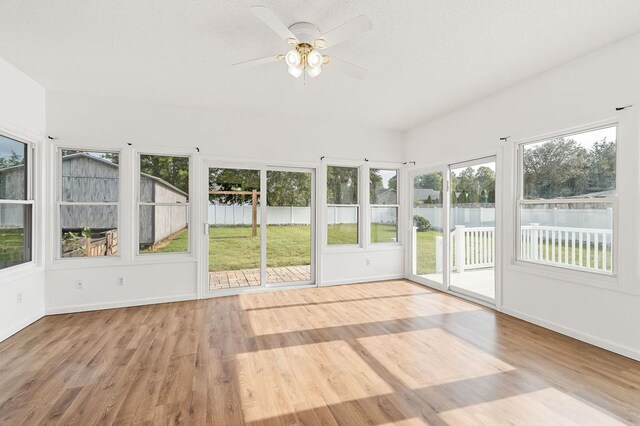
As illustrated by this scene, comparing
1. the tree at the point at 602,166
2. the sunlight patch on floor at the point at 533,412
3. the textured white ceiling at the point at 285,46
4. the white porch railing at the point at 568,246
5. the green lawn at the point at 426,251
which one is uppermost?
the textured white ceiling at the point at 285,46

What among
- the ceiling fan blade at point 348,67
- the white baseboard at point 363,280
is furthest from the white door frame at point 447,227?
the ceiling fan blade at point 348,67

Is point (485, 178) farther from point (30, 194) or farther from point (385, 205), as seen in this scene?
point (30, 194)

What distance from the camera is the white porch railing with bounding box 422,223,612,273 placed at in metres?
3.05

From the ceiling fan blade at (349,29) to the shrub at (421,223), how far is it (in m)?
3.91

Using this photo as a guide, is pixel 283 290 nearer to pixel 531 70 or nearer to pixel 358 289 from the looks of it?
pixel 358 289

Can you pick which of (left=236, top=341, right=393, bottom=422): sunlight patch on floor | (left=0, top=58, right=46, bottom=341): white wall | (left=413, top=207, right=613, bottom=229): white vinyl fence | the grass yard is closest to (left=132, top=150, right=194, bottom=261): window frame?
(left=0, top=58, right=46, bottom=341): white wall

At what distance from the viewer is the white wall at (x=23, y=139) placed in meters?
3.15

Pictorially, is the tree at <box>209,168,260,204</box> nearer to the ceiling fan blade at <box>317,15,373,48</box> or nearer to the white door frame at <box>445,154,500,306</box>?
the ceiling fan blade at <box>317,15,373,48</box>

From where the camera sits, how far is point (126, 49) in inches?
114

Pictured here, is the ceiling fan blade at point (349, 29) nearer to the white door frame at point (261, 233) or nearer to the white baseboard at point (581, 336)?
the white door frame at point (261, 233)

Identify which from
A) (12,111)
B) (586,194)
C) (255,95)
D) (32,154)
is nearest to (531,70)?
(586,194)

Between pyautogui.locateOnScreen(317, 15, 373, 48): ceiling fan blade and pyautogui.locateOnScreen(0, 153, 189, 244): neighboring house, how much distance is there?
10.9ft

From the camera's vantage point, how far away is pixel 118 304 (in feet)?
13.7

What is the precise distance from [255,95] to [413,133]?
3049 millimetres
